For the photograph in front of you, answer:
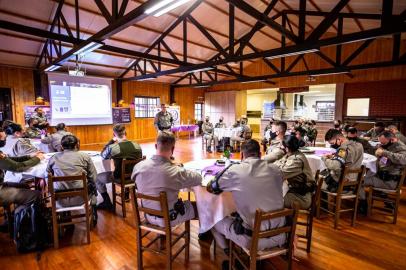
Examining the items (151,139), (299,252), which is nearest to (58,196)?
(299,252)

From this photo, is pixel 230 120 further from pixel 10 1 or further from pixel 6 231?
pixel 6 231

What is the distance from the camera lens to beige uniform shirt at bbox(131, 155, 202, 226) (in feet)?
6.44

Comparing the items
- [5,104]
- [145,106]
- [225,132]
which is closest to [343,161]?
[225,132]

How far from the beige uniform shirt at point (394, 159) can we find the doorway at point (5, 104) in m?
10.6

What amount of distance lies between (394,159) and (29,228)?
15.4ft

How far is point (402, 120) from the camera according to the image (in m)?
8.60

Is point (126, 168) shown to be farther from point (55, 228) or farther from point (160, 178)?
point (160, 178)

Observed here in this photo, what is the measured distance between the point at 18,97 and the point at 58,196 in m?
7.87

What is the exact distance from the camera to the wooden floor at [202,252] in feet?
7.54

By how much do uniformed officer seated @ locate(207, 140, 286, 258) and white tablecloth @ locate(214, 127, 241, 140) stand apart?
234 inches

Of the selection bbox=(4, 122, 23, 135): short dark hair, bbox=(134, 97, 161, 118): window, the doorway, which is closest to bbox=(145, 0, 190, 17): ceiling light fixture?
bbox=(4, 122, 23, 135): short dark hair

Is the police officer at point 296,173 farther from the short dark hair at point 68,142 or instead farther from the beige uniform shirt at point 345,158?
the short dark hair at point 68,142

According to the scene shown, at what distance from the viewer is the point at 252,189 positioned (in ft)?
5.45

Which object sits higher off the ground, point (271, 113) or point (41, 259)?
point (271, 113)
